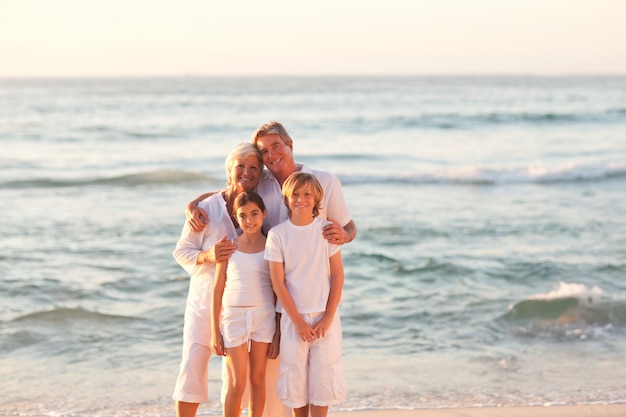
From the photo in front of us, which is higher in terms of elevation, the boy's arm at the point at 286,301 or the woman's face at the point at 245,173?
the woman's face at the point at 245,173

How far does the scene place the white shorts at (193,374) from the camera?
4.02 meters

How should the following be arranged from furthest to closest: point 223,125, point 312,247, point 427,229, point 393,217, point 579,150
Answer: point 223,125
point 579,150
point 393,217
point 427,229
point 312,247

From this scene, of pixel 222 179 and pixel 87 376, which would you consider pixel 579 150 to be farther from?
pixel 87 376

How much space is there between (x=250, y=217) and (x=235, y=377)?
785 mm

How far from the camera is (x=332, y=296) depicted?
3812mm

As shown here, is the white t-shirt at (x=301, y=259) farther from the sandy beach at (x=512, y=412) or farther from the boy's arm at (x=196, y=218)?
the sandy beach at (x=512, y=412)

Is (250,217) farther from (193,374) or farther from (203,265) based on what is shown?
(193,374)

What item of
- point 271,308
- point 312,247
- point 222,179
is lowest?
point 222,179

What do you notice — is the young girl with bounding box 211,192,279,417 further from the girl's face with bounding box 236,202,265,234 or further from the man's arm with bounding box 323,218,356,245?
the man's arm with bounding box 323,218,356,245

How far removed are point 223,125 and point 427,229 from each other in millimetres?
19461

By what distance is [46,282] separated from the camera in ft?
27.9

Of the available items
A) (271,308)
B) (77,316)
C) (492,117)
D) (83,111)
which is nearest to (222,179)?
(77,316)

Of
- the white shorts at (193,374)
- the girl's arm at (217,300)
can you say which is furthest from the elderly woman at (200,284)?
the girl's arm at (217,300)

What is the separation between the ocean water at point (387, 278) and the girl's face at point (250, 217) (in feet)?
6.16
